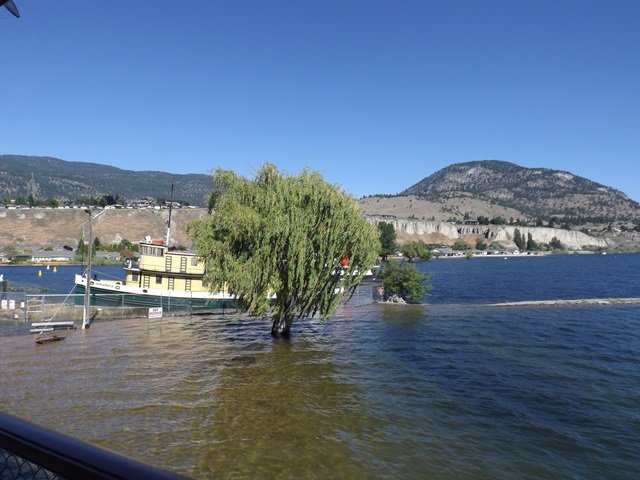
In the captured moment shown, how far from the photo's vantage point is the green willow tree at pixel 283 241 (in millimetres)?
24625

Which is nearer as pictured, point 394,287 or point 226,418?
point 226,418

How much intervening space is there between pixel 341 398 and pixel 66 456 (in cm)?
1712

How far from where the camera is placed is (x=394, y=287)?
4853cm

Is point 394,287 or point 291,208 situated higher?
point 291,208

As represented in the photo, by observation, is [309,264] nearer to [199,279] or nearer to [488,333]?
[488,333]

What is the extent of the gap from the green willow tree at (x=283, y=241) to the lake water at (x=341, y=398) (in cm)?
335

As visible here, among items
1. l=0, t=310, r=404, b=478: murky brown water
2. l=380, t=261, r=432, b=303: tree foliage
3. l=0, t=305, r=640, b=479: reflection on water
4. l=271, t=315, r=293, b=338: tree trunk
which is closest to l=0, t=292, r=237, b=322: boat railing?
l=0, t=305, r=640, b=479: reflection on water

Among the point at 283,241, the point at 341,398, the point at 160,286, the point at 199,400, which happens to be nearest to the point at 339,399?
the point at 341,398

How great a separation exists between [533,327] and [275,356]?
2166cm

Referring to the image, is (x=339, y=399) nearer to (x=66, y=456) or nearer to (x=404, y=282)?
(x=66, y=456)

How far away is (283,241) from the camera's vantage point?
24922 mm

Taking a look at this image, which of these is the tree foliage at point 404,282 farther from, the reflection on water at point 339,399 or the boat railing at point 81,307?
the boat railing at point 81,307

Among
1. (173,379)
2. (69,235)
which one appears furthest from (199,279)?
(69,235)

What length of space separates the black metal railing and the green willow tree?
2189 centimetres
